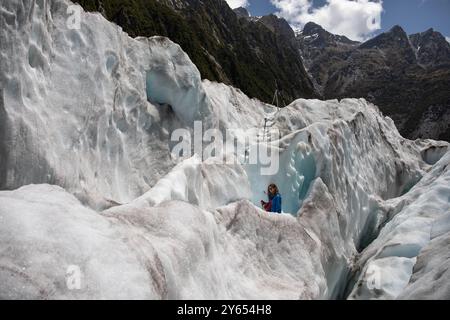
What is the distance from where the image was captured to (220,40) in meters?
118

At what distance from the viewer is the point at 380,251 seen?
11273 millimetres

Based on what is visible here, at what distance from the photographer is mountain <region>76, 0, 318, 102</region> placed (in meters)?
77.2

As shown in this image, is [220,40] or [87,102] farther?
[220,40]

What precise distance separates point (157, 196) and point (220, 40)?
114235 millimetres

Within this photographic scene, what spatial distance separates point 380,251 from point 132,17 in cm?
7355

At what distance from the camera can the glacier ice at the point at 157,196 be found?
5.10 m
